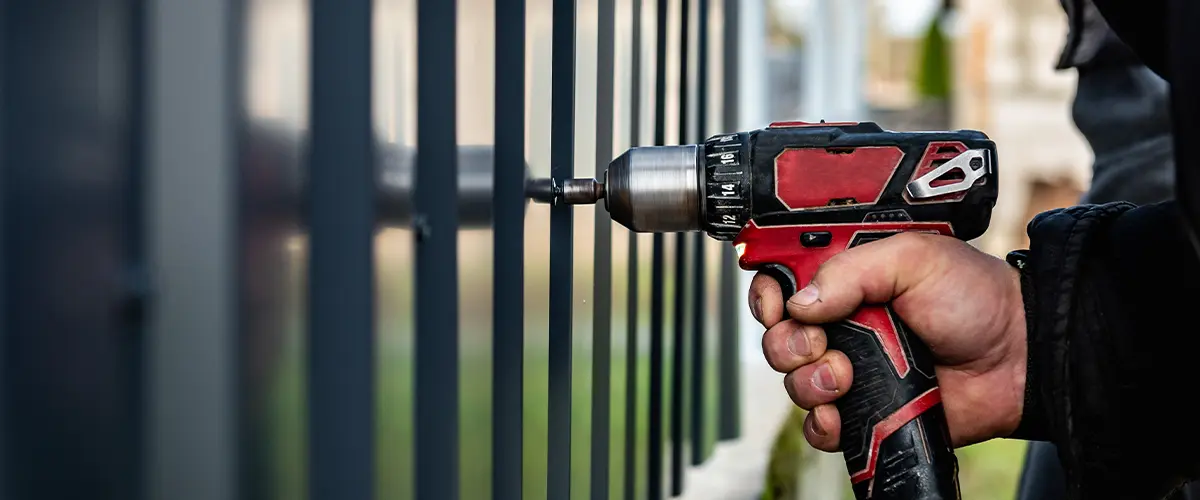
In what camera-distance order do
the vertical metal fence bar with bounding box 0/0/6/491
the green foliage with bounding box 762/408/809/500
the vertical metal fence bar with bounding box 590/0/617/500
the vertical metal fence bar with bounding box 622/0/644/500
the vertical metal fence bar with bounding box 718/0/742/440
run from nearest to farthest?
the vertical metal fence bar with bounding box 0/0/6/491 → the vertical metal fence bar with bounding box 590/0/617/500 → the vertical metal fence bar with bounding box 622/0/644/500 → the vertical metal fence bar with bounding box 718/0/742/440 → the green foliage with bounding box 762/408/809/500

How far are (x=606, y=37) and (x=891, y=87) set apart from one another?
14272 mm

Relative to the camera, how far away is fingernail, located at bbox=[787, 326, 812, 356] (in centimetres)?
148

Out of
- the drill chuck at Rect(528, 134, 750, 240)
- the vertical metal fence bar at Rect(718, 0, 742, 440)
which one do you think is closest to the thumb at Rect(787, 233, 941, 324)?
the drill chuck at Rect(528, 134, 750, 240)

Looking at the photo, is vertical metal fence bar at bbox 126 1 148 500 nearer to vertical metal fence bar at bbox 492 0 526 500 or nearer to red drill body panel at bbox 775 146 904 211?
vertical metal fence bar at bbox 492 0 526 500

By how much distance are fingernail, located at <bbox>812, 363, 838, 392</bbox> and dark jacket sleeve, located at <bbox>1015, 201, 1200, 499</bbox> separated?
29cm

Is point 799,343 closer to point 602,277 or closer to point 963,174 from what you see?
point 963,174

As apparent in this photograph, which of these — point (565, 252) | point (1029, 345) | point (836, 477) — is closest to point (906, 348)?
point (1029, 345)

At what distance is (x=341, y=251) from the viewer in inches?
42.1

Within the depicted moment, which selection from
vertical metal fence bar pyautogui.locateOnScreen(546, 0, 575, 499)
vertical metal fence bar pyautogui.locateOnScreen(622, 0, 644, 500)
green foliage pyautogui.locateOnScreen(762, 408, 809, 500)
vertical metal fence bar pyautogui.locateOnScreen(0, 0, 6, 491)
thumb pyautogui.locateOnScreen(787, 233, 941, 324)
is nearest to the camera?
vertical metal fence bar pyautogui.locateOnScreen(0, 0, 6, 491)

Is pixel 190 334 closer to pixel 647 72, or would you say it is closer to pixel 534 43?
pixel 534 43

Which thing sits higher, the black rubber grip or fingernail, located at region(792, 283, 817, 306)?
fingernail, located at region(792, 283, 817, 306)

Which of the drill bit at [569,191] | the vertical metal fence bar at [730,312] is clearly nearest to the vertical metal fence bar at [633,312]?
the drill bit at [569,191]

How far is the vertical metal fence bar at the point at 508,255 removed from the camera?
1.52 metres

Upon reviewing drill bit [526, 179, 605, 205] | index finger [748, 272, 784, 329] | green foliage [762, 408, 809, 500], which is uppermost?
drill bit [526, 179, 605, 205]
